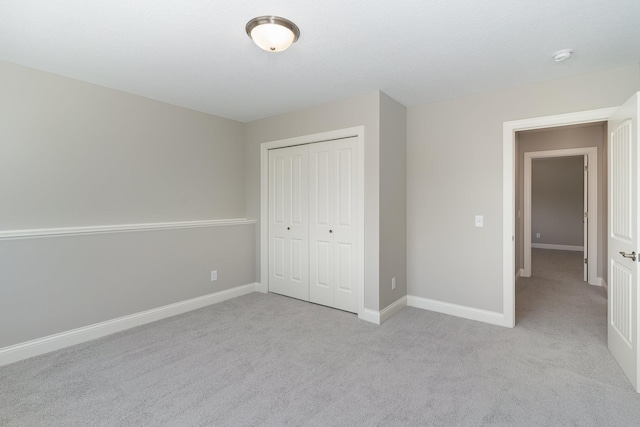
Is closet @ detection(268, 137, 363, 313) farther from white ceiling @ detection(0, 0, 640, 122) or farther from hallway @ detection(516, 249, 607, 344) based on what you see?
hallway @ detection(516, 249, 607, 344)

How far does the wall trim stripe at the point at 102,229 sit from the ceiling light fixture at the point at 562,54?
3.67 metres

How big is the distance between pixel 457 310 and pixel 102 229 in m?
3.70

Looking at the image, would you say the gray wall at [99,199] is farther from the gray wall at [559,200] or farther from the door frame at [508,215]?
the gray wall at [559,200]

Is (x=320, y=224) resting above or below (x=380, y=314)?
above

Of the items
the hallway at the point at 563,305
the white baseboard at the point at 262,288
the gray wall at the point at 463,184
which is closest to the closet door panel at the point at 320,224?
the white baseboard at the point at 262,288

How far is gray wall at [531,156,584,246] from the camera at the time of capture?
793cm

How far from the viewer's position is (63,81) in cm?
284

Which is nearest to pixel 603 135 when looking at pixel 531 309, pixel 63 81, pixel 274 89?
pixel 531 309

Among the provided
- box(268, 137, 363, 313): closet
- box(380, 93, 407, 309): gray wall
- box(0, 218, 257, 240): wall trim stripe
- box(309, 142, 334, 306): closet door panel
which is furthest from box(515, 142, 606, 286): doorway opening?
box(0, 218, 257, 240): wall trim stripe

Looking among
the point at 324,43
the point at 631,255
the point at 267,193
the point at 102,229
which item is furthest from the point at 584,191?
the point at 102,229

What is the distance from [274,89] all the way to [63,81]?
1863 millimetres

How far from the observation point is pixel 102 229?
3.02 metres

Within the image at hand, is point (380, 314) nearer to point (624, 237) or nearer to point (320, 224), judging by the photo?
point (320, 224)

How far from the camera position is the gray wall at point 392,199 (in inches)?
132
